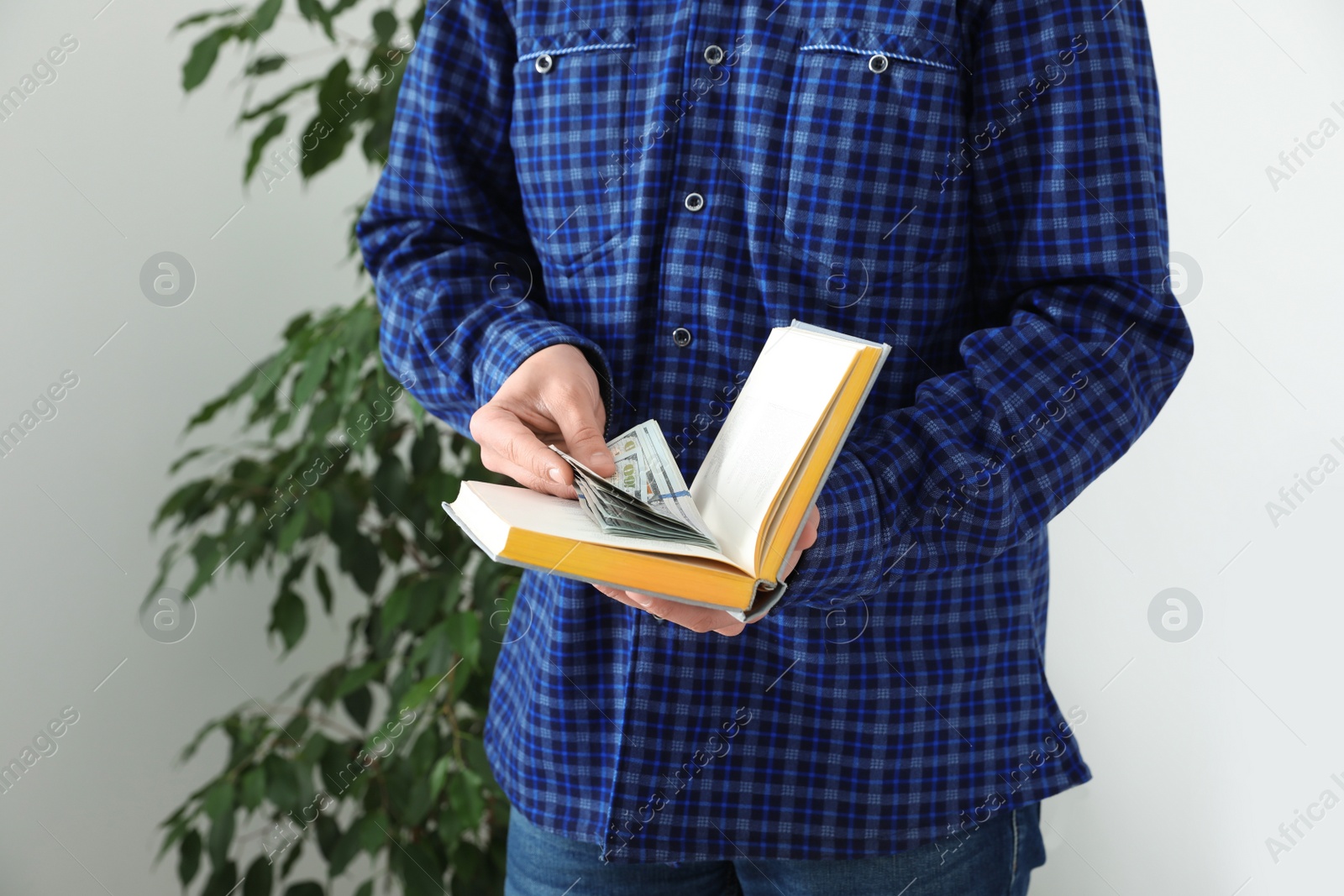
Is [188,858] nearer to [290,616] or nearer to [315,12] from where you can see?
[290,616]

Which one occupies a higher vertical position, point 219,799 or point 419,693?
point 419,693

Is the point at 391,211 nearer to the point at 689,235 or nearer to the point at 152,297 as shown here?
the point at 689,235

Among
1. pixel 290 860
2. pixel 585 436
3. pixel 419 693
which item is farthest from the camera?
pixel 290 860

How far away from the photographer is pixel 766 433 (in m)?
0.48

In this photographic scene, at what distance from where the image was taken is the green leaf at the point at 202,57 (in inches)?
41.6

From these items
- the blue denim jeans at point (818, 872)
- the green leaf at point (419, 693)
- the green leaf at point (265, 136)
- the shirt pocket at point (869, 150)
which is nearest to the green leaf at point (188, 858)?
the green leaf at point (419, 693)

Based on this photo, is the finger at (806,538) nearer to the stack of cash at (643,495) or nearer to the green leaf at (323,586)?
the stack of cash at (643,495)

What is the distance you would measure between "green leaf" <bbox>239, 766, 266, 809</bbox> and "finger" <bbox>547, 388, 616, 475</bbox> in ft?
2.37

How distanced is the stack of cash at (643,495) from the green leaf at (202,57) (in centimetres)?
79

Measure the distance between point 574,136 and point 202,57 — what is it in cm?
65

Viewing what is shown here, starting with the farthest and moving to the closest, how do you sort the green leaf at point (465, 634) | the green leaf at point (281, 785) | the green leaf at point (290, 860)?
the green leaf at point (290, 860), the green leaf at point (281, 785), the green leaf at point (465, 634)

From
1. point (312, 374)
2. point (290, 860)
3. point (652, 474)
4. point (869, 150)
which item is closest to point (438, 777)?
point (290, 860)

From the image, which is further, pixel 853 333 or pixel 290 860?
pixel 290 860

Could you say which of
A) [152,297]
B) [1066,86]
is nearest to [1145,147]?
[1066,86]
